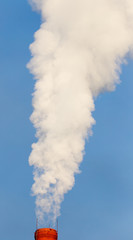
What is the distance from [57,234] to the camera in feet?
225

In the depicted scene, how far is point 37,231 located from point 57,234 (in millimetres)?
2678

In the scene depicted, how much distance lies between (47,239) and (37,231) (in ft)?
6.03

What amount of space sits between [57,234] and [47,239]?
7.96ft

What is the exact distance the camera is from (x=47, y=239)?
66.5 meters

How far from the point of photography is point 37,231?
222 ft
